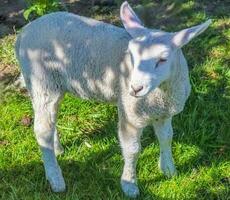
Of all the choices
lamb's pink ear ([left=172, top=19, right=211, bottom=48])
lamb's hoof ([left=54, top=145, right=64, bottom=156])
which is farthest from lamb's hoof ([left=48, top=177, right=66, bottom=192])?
lamb's pink ear ([left=172, top=19, right=211, bottom=48])

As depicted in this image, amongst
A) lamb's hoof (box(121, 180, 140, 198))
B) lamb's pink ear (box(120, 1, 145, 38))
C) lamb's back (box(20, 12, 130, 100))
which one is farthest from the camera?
lamb's hoof (box(121, 180, 140, 198))

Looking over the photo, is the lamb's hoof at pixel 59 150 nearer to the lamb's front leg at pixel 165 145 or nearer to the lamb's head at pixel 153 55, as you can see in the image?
the lamb's front leg at pixel 165 145

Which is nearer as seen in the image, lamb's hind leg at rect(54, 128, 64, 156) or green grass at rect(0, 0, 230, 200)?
green grass at rect(0, 0, 230, 200)

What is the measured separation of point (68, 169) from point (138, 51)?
1.60m

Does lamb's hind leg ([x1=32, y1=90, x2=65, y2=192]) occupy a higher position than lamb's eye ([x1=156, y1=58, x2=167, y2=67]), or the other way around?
lamb's eye ([x1=156, y1=58, x2=167, y2=67])

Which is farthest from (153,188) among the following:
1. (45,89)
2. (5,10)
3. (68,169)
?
(5,10)

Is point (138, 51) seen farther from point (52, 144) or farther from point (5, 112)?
point (5, 112)

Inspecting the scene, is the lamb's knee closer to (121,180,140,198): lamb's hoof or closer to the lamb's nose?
(121,180,140,198): lamb's hoof

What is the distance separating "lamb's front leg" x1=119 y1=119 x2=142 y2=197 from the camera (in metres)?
4.09

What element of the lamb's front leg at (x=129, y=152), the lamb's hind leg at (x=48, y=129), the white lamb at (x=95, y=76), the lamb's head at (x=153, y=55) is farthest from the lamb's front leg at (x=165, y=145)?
the lamb's head at (x=153, y=55)

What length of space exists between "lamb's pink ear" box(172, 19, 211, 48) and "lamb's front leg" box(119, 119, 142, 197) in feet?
2.69

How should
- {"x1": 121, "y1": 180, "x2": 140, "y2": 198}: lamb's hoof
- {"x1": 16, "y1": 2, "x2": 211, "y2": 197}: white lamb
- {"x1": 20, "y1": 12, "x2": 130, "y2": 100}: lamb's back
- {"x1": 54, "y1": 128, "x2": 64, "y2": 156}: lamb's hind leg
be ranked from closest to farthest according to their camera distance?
{"x1": 16, "y1": 2, "x2": 211, "y2": 197}: white lamb
{"x1": 20, "y1": 12, "x2": 130, "y2": 100}: lamb's back
{"x1": 121, "y1": 180, "x2": 140, "y2": 198}: lamb's hoof
{"x1": 54, "y1": 128, "x2": 64, "y2": 156}: lamb's hind leg

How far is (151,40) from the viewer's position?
11.5 ft

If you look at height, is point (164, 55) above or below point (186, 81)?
above
